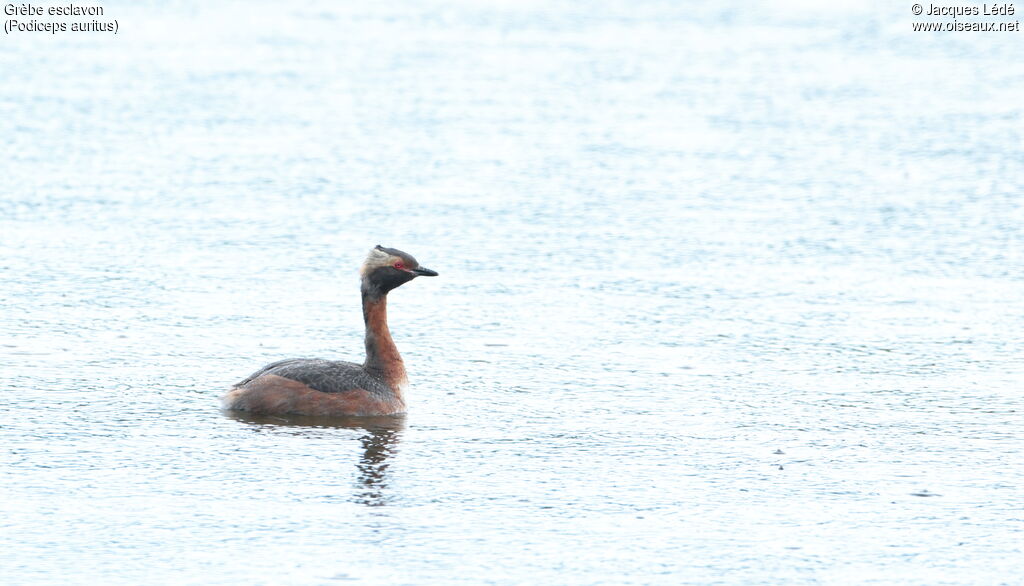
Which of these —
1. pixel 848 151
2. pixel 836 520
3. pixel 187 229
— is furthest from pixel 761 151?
pixel 836 520

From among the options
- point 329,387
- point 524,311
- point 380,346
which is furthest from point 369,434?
point 524,311

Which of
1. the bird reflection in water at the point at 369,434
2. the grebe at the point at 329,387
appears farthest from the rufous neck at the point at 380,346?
the bird reflection in water at the point at 369,434

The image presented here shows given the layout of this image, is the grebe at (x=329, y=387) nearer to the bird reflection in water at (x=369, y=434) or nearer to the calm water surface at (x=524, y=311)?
the bird reflection in water at (x=369, y=434)

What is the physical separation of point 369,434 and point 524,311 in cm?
373

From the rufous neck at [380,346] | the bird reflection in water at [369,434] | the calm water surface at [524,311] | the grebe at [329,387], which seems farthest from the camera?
the rufous neck at [380,346]

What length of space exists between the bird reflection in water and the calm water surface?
5 centimetres

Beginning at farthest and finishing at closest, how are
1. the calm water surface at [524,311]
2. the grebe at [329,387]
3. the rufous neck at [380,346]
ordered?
the rufous neck at [380,346]
the grebe at [329,387]
the calm water surface at [524,311]

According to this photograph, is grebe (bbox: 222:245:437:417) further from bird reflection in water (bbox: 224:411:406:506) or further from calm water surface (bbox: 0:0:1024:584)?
calm water surface (bbox: 0:0:1024:584)

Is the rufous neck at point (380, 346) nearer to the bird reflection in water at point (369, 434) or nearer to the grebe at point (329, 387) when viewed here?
the grebe at point (329, 387)

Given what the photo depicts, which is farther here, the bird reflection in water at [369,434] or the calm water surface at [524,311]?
the bird reflection in water at [369,434]

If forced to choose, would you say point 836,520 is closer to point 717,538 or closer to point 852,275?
point 717,538

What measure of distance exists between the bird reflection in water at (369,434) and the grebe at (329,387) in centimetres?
6

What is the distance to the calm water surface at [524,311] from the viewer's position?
365 inches

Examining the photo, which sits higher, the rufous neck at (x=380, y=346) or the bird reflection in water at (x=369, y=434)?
the rufous neck at (x=380, y=346)
